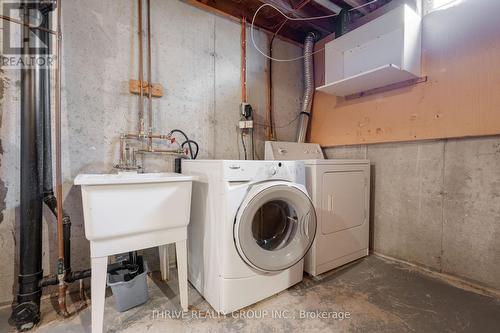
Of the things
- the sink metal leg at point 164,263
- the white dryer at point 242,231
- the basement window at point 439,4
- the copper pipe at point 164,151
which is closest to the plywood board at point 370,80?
the basement window at point 439,4

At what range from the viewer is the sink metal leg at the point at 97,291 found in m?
1.13

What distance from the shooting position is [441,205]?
1841 millimetres

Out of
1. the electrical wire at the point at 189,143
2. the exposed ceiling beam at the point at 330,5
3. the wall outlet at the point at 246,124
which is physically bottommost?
the electrical wire at the point at 189,143

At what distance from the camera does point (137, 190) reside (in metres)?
1.20

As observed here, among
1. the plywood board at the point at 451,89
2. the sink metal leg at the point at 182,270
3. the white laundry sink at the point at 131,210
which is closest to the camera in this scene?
the white laundry sink at the point at 131,210

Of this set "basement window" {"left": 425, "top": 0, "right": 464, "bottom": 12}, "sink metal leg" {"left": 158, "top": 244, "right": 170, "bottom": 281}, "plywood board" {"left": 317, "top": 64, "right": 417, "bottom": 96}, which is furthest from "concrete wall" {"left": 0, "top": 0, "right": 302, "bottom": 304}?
"basement window" {"left": 425, "top": 0, "right": 464, "bottom": 12}

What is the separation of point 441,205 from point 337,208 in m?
0.84

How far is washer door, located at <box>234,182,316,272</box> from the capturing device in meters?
1.32

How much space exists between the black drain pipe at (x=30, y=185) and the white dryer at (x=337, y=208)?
175 cm

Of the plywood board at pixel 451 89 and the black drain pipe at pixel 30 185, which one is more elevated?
the plywood board at pixel 451 89

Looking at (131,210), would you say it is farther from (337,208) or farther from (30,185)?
(337,208)

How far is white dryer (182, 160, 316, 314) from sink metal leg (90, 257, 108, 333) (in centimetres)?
58

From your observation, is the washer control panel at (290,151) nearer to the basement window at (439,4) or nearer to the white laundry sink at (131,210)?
the white laundry sink at (131,210)

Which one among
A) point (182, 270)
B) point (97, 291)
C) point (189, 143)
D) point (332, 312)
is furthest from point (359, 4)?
point (97, 291)
